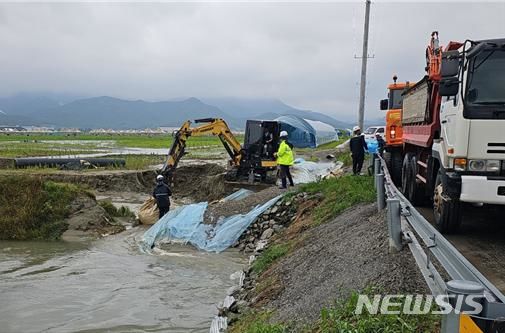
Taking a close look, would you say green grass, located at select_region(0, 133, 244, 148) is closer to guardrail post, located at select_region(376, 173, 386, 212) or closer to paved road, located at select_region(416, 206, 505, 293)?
guardrail post, located at select_region(376, 173, 386, 212)

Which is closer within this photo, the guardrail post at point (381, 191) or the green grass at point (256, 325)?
the green grass at point (256, 325)

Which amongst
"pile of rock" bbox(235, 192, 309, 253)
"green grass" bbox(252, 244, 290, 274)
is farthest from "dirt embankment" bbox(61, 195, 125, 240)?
"green grass" bbox(252, 244, 290, 274)

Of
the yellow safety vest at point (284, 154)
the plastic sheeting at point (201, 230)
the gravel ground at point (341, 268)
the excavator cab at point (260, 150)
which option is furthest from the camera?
the excavator cab at point (260, 150)

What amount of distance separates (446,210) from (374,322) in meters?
3.51

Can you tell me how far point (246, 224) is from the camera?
539 inches

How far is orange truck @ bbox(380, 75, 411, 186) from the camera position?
1317 cm

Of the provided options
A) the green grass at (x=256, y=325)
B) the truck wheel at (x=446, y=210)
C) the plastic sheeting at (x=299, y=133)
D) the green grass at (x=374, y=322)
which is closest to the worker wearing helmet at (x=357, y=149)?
the truck wheel at (x=446, y=210)

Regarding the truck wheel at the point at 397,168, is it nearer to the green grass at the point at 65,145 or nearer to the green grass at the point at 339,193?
the green grass at the point at 339,193

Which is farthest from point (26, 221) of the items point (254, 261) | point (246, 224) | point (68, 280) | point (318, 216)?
point (318, 216)

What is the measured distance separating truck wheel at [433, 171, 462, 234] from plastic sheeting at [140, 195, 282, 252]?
23.7 feet

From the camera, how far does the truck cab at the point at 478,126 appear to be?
20.1 feet

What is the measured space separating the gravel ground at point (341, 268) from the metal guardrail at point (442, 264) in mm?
310

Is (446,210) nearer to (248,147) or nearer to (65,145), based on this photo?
(248,147)

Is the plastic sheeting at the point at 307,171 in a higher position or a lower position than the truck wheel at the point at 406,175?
lower
